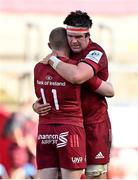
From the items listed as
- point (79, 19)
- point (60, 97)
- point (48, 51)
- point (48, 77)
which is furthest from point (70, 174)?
point (48, 51)

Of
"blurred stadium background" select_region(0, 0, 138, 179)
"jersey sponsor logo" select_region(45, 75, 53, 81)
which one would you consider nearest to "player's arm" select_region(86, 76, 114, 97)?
"jersey sponsor logo" select_region(45, 75, 53, 81)

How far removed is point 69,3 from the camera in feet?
44.1

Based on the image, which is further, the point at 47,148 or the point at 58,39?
the point at 47,148

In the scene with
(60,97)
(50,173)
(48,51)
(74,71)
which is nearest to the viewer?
(74,71)

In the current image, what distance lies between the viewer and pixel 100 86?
3.99 meters

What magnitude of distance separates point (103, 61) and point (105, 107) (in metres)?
0.33

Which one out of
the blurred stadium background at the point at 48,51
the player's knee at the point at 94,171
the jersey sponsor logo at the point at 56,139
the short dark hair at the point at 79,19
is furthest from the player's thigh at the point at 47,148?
the blurred stadium background at the point at 48,51

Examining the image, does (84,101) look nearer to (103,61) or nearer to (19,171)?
(103,61)

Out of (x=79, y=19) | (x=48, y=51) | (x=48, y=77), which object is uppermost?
(x=79, y=19)

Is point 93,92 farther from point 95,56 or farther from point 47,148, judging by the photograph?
point 47,148

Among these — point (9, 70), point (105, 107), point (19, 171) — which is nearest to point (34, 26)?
point (9, 70)

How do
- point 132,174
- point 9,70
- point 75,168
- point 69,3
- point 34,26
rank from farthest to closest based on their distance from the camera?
point 69,3 < point 34,26 < point 9,70 < point 132,174 < point 75,168

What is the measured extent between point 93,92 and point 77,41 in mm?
344

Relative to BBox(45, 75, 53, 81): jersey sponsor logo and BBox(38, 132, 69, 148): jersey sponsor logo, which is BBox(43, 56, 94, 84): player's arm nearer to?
BBox(45, 75, 53, 81): jersey sponsor logo
